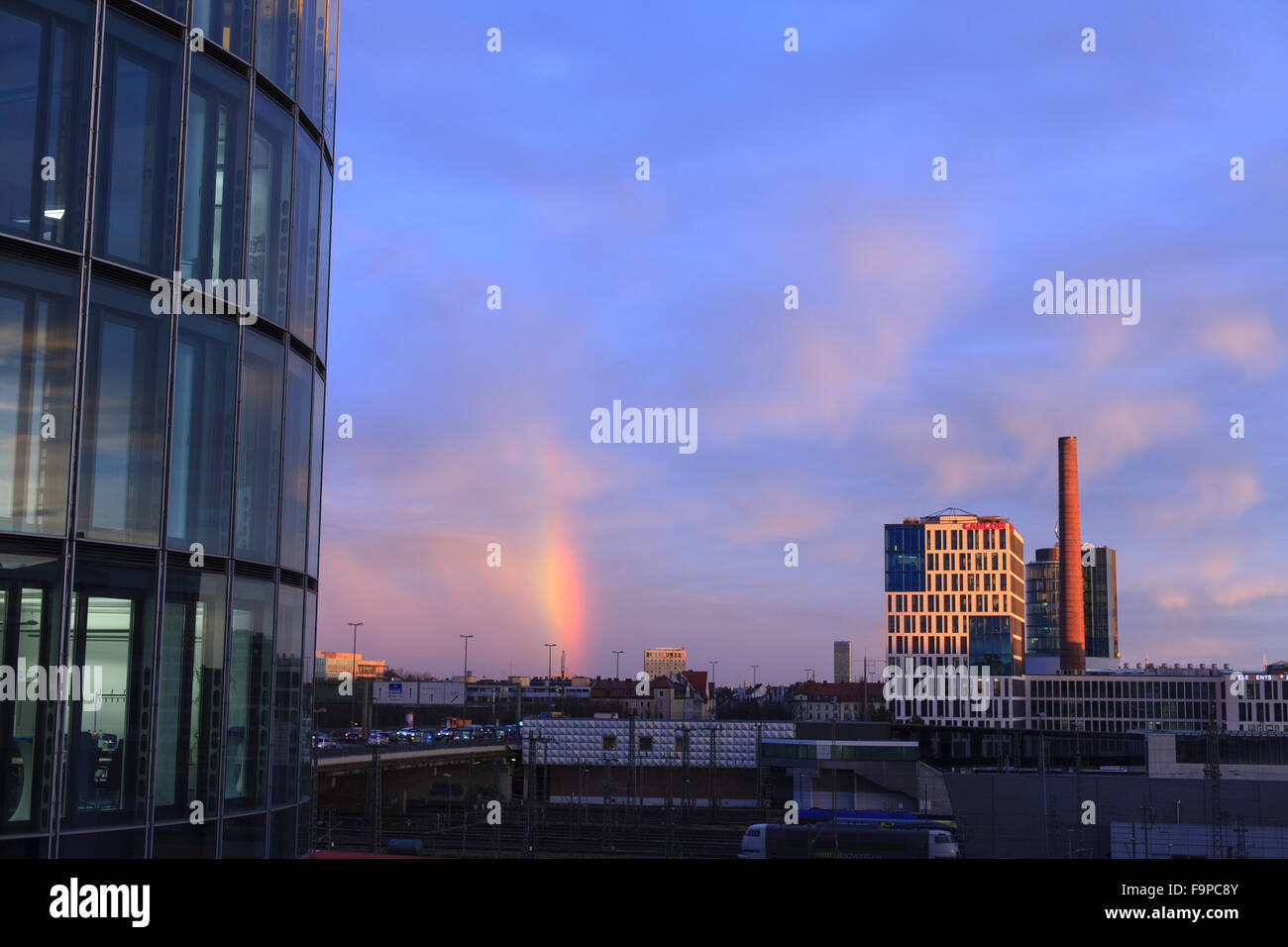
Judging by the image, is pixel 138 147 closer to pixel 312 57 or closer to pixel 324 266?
pixel 324 266

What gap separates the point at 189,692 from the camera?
12.4 metres

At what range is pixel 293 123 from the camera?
15.0m

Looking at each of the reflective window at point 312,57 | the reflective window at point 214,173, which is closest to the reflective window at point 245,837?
the reflective window at point 214,173

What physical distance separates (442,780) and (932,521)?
86.6m

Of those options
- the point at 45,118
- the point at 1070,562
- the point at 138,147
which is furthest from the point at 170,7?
the point at 1070,562

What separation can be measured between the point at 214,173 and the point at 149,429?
3.09m

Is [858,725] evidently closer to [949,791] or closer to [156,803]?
[949,791]

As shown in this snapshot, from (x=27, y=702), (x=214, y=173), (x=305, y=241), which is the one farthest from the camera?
(x=305, y=241)

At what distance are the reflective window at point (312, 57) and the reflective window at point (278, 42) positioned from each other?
26 centimetres

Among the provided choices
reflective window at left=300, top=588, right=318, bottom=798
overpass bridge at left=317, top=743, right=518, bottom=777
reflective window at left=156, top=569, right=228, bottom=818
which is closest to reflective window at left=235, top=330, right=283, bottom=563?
reflective window at left=156, top=569, right=228, bottom=818

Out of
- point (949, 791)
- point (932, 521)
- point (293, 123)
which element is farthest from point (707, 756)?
point (932, 521)

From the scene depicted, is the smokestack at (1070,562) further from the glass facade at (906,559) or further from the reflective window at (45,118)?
the reflective window at (45,118)
